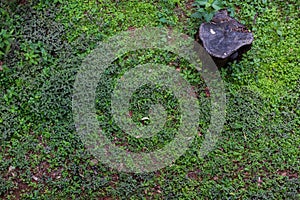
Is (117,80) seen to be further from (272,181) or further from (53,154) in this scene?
(272,181)

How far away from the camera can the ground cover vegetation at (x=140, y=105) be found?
4.18 m

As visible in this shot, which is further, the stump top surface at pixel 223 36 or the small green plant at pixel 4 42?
the small green plant at pixel 4 42

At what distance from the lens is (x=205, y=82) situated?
475 cm

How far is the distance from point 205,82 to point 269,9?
1.46 meters

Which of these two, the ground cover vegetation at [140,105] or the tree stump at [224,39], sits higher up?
the tree stump at [224,39]

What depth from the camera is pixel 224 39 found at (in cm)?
455

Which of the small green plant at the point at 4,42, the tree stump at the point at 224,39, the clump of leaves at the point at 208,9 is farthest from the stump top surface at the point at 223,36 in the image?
the small green plant at the point at 4,42

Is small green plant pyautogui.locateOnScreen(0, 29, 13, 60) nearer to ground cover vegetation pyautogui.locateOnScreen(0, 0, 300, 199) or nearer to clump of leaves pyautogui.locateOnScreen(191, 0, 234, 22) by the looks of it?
ground cover vegetation pyautogui.locateOnScreen(0, 0, 300, 199)

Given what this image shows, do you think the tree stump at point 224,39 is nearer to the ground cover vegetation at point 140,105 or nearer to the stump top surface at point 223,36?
the stump top surface at point 223,36

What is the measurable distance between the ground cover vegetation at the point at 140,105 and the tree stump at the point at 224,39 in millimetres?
182

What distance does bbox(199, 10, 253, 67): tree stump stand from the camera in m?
4.49

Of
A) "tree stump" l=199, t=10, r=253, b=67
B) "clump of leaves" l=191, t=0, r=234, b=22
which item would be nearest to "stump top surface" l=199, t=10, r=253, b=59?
"tree stump" l=199, t=10, r=253, b=67

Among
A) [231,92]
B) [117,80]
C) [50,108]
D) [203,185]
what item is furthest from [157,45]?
[203,185]

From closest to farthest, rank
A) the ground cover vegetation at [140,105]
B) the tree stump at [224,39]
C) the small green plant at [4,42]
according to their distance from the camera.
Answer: the ground cover vegetation at [140,105] < the tree stump at [224,39] < the small green plant at [4,42]
